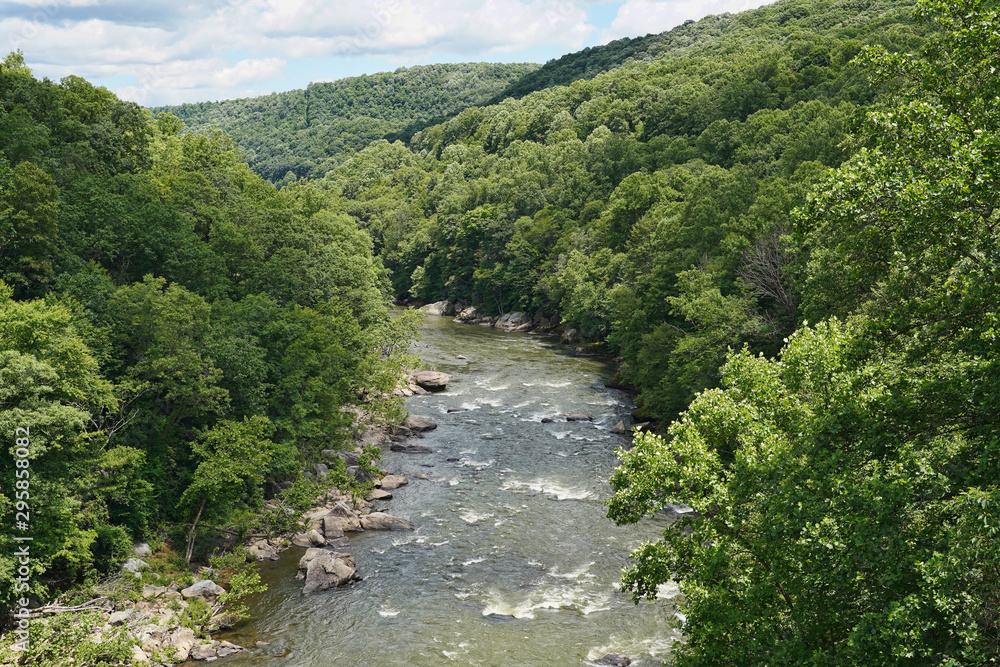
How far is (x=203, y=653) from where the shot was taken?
2611 cm

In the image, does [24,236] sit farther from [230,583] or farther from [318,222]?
[318,222]

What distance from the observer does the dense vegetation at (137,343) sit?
26469 mm

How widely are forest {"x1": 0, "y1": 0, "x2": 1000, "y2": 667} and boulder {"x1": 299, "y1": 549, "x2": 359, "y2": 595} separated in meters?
4.29

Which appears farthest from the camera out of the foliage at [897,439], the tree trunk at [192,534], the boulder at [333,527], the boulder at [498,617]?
the boulder at [333,527]

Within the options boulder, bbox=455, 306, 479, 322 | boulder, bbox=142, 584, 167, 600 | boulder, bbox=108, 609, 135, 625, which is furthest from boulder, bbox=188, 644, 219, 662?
boulder, bbox=455, 306, 479, 322

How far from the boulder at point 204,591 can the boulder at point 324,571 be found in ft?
11.6

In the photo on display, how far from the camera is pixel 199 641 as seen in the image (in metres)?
26.8

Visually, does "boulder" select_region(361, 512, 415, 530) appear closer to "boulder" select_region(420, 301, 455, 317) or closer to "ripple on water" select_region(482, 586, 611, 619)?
"ripple on water" select_region(482, 586, 611, 619)

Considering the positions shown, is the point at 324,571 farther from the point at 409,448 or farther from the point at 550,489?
the point at 409,448

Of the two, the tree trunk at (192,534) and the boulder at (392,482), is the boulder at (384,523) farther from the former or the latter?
the tree trunk at (192,534)

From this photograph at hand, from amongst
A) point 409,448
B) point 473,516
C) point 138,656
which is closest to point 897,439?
point 138,656

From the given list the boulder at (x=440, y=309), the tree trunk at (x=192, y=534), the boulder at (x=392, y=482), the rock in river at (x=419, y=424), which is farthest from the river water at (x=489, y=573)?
the boulder at (x=440, y=309)

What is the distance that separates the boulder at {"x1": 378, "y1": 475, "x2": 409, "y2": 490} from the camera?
143 ft

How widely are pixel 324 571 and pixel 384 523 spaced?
20.8 ft
